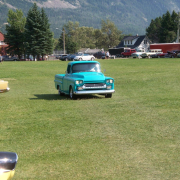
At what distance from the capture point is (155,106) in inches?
483

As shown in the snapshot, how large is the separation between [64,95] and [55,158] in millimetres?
10486

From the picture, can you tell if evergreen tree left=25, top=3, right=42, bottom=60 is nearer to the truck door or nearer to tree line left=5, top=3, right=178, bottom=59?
tree line left=5, top=3, right=178, bottom=59

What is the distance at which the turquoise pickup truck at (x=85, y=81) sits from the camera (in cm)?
1419

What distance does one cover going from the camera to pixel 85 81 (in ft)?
46.6

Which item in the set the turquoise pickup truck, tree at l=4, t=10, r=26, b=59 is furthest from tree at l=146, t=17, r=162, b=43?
the turquoise pickup truck

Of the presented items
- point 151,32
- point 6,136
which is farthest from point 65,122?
point 151,32

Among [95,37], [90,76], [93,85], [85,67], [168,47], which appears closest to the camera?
[93,85]

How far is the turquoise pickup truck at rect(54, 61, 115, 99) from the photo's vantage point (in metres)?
14.2

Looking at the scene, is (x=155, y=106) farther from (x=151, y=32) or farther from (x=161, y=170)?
(x=151, y=32)

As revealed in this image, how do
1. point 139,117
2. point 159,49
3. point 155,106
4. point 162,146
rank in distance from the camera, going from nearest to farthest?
point 162,146, point 139,117, point 155,106, point 159,49

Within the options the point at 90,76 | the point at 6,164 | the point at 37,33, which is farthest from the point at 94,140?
the point at 37,33

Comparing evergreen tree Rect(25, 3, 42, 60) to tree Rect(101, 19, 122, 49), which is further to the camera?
tree Rect(101, 19, 122, 49)

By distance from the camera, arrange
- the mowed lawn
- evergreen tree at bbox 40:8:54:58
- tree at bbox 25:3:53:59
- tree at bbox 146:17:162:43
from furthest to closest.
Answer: tree at bbox 146:17:162:43 → evergreen tree at bbox 40:8:54:58 → tree at bbox 25:3:53:59 → the mowed lawn

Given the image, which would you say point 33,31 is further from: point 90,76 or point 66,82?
point 90,76
